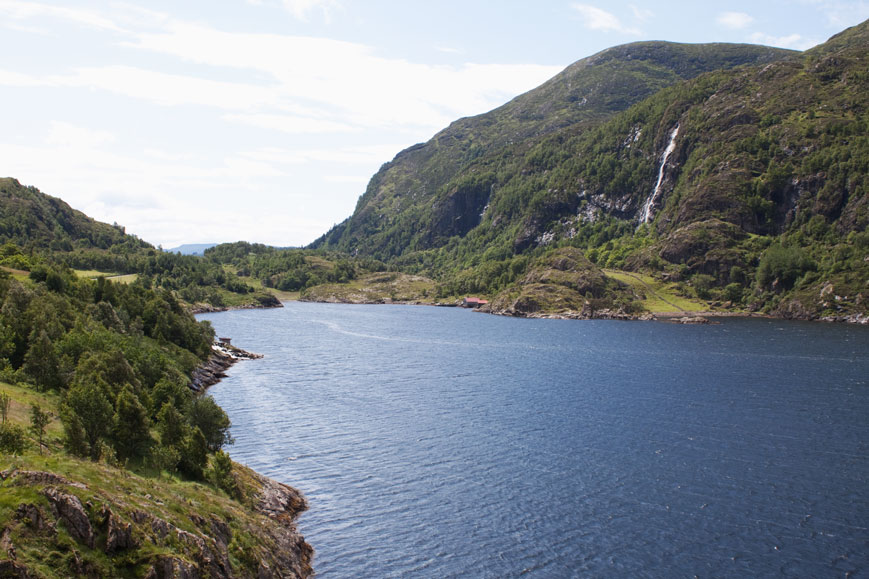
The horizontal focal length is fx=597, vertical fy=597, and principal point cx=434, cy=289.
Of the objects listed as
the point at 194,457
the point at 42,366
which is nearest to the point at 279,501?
the point at 194,457

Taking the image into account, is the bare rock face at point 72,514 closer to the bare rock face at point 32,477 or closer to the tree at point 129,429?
the bare rock face at point 32,477

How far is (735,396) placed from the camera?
111438 millimetres

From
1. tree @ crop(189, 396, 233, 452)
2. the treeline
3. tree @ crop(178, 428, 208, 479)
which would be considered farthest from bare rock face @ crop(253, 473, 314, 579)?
tree @ crop(189, 396, 233, 452)

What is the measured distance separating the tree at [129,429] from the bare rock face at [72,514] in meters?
21.7

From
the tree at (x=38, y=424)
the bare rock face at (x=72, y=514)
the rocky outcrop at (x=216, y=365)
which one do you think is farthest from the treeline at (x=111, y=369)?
the bare rock face at (x=72, y=514)

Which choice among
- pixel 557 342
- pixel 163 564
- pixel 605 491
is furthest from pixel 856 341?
pixel 163 564

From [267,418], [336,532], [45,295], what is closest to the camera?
[336,532]

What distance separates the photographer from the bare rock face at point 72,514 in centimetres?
3325

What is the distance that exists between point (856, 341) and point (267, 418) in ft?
573

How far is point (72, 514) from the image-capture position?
33.7 metres

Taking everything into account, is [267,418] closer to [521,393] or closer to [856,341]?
[521,393]

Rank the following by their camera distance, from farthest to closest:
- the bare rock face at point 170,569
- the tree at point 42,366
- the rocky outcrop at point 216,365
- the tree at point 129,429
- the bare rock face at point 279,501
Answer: the rocky outcrop at point 216,365 < the tree at point 42,366 < the bare rock face at point 279,501 < the tree at point 129,429 < the bare rock face at point 170,569

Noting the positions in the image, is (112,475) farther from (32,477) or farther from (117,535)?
(117,535)

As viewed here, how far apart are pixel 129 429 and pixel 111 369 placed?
21346mm
